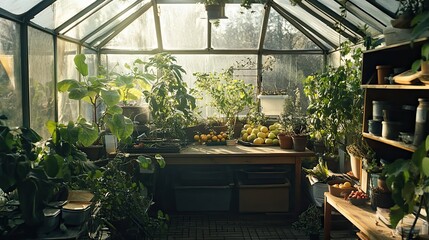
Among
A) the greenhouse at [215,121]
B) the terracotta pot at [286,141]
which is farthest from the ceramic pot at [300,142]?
the terracotta pot at [286,141]

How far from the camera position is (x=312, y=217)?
4.47 metres

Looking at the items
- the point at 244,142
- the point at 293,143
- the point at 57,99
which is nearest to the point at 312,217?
the point at 293,143

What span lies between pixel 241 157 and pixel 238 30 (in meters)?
2.05

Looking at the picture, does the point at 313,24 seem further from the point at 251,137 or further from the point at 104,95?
the point at 104,95

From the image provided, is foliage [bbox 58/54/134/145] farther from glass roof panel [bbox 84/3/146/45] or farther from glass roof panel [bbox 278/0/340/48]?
glass roof panel [bbox 278/0/340/48]

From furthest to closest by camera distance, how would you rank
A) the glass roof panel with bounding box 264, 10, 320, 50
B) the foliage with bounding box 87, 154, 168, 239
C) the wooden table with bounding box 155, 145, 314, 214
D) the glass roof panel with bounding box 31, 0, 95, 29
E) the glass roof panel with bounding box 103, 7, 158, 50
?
1. the glass roof panel with bounding box 264, 10, 320, 50
2. the glass roof panel with bounding box 103, 7, 158, 50
3. the wooden table with bounding box 155, 145, 314, 214
4. the glass roof panel with bounding box 31, 0, 95, 29
5. the foliage with bounding box 87, 154, 168, 239

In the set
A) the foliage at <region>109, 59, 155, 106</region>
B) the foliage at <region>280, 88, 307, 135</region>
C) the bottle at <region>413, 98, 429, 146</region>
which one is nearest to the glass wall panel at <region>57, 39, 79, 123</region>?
the foliage at <region>109, 59, 155, 106</region>

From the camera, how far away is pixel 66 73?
4699mm

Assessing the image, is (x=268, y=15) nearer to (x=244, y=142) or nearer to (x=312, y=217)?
(x=244, y=142)

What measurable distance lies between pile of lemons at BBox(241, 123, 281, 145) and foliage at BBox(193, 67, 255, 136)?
0.76 ft

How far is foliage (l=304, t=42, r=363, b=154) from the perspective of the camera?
14.2 ft

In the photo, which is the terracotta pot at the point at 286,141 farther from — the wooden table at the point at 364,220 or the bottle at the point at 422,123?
the bottle at the point at 422,123

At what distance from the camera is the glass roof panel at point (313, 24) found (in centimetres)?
534

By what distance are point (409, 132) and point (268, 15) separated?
3303 millimetres
